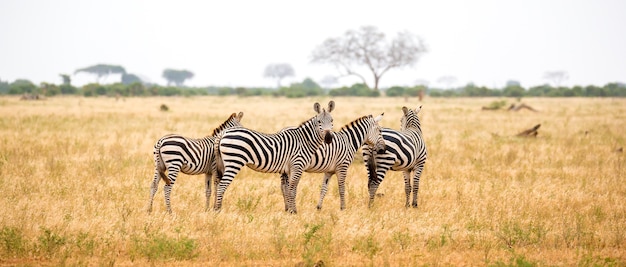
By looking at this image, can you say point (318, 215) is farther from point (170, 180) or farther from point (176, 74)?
point (176, 74)

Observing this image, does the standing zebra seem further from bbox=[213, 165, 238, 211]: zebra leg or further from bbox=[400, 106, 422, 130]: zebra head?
bbox=[213, 165, 238, 211]: zebra leg

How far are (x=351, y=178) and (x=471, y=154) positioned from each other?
5.26 metres

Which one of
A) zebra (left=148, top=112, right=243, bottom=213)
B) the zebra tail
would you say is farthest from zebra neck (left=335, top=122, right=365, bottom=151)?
zebra (left=148, top=112, right=243, bottom=213)

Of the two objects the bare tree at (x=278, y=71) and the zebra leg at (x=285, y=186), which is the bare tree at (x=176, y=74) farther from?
the zebra leg at (x=285, y=186)

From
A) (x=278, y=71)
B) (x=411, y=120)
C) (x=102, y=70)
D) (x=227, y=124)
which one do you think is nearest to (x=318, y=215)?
(x=227, y=124)

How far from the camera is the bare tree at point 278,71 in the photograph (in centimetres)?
17762

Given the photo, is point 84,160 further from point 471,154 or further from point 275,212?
point 471,154

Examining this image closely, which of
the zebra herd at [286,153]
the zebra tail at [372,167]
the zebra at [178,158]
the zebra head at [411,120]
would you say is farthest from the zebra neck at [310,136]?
the zebra head at [411,120]

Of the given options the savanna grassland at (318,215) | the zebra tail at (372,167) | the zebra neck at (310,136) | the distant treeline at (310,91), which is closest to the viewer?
the savanna grassland at (318,215)

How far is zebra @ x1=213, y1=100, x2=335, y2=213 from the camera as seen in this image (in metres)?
9.38

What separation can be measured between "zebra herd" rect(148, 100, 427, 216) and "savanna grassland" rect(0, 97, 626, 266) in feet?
1.71

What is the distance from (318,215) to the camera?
385 inches

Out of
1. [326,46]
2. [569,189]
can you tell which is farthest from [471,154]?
[326,46]

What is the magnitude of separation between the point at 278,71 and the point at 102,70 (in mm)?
51180
